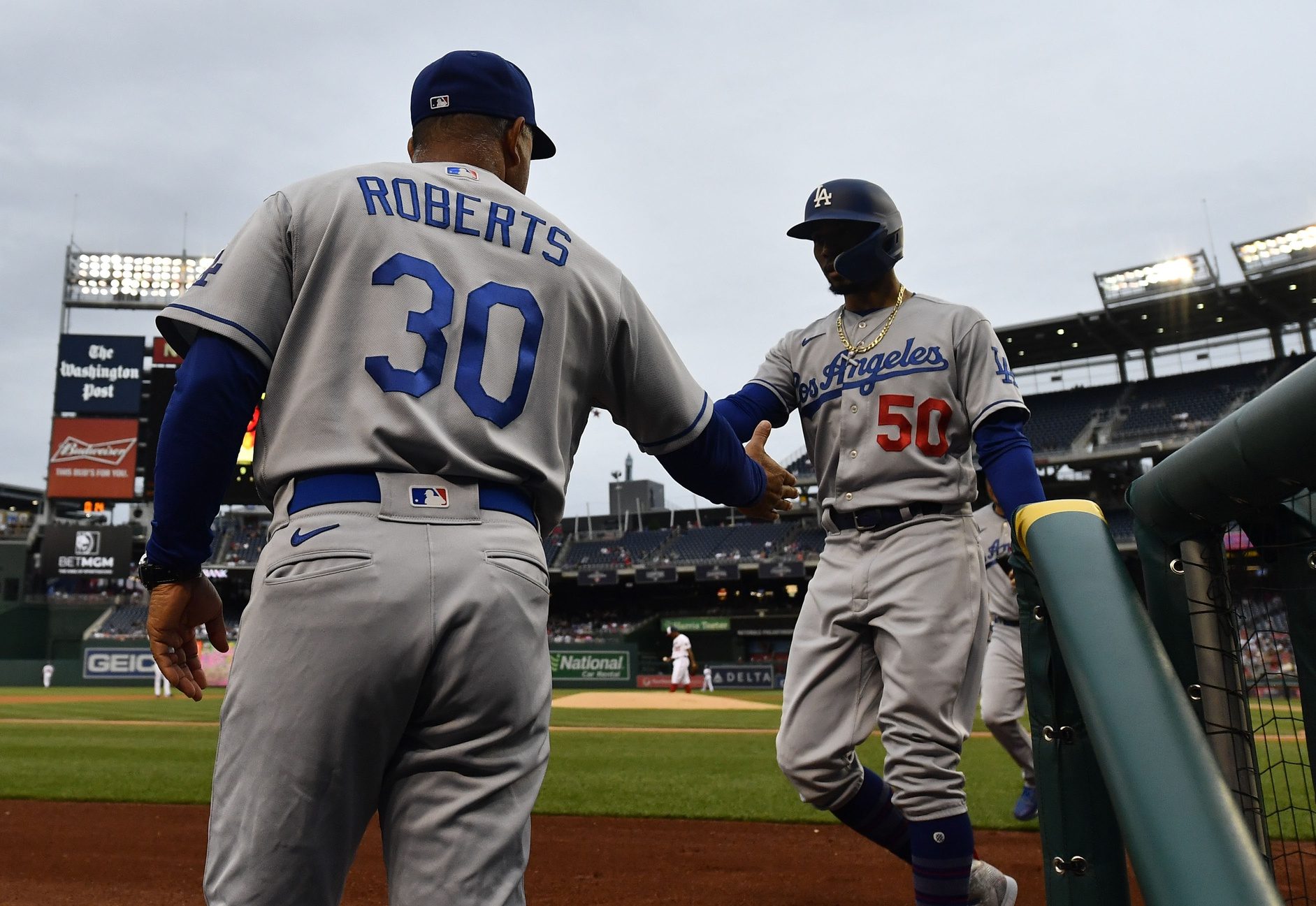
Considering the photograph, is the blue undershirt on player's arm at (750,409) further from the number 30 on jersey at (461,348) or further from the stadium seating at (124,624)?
the stadium seating at (124,624)

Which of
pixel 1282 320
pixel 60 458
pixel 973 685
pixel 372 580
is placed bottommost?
pixel 973 685

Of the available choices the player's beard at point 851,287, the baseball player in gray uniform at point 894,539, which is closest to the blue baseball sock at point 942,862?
the baseball player in gray uniform at point 894,539

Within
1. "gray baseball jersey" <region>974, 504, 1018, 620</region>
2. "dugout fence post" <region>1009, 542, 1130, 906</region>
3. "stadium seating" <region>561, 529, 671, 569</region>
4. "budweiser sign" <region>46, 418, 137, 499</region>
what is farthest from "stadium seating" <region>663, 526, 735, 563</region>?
"dugout fence post" <region>1009, 542, 1130, 906</region>

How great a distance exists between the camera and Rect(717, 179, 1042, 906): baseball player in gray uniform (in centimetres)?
266

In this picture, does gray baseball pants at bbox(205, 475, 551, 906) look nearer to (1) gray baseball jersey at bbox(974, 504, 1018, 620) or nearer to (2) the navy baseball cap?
(2) the navy baseball cap

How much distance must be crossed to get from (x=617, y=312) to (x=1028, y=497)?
128cm

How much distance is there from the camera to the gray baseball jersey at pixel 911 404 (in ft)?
9.70

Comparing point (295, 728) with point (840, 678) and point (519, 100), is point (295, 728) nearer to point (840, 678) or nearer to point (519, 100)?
point (519, 100)

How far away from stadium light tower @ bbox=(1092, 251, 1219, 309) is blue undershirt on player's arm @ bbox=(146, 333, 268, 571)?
3422 centimetres

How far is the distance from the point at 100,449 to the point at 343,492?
35421 millimetres

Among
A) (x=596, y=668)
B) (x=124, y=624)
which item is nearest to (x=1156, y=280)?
(x=596, y=668)

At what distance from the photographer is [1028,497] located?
2.51 m

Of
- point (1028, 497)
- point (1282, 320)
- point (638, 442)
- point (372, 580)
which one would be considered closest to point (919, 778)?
point (1028, 497)

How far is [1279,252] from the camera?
29703 millimetres
